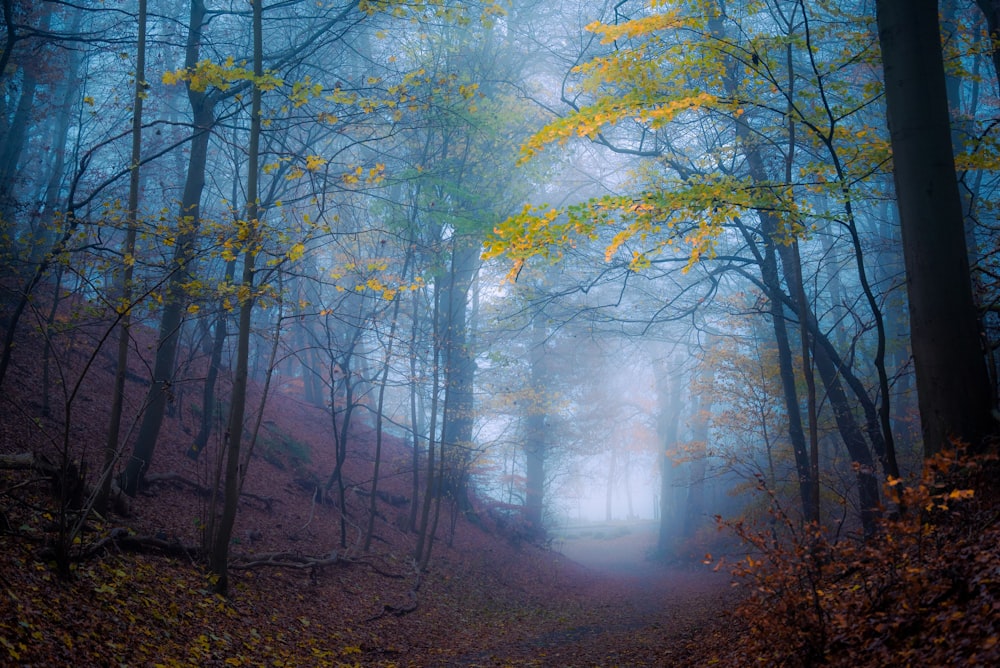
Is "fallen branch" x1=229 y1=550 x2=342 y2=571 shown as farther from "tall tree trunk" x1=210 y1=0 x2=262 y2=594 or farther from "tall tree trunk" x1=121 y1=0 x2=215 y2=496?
"tall tree trunk" x1=121 y1=0 x2=215 y2=496

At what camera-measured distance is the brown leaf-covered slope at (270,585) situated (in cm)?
586

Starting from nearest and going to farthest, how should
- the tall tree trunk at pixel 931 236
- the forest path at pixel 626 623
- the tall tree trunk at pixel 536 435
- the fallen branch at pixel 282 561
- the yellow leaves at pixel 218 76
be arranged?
the tall tree trunk at pixel 931 236 → the yellow leaves at pixel 218 76 → the forest path at pixel 626 623 → the fallen branch at pixel 282 561 → the tall tree trunk at pixel 536 435

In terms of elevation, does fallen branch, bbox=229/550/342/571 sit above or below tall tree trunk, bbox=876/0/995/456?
below

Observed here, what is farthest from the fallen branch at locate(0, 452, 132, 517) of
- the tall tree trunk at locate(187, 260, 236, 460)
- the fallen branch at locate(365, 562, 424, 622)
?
the fallen branch at locate(365, 562, 424, 622)

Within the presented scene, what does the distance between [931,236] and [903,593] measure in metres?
3.17

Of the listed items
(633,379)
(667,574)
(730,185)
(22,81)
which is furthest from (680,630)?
(633,379)

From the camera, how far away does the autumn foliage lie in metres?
3.87

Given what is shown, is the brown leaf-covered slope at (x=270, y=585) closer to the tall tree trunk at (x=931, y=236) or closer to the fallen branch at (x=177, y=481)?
the fallen branch at (x=177, y=481)

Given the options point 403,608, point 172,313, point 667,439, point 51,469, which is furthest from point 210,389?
point 667,439

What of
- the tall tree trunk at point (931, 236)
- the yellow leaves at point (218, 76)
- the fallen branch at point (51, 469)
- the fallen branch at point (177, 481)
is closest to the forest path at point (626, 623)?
the tall tree trunk at point (931, 236)

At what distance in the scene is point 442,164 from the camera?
1438 centimetres

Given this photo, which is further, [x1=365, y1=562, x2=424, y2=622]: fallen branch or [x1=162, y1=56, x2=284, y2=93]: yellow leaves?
[x1=365, y1=562, x2=424, y2=622]: fallen branch

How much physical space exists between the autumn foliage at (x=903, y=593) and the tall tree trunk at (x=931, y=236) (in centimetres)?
51

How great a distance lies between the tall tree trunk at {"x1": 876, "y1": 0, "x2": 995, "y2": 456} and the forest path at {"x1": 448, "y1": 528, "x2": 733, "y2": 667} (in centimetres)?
347
